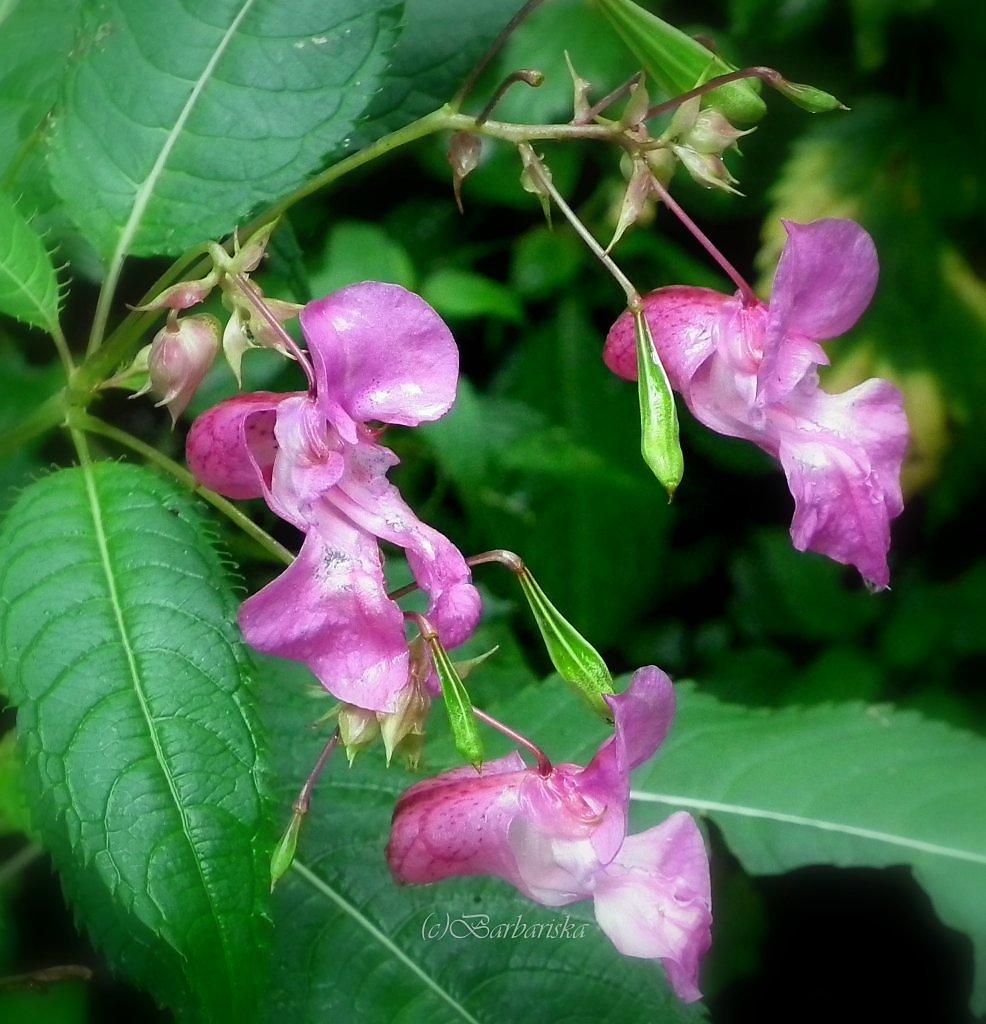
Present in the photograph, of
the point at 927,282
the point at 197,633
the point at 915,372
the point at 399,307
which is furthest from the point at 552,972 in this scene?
the point at 927,282

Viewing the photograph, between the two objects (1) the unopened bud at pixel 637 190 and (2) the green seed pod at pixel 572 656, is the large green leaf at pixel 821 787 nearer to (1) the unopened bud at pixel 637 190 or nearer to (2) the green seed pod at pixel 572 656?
(2) the green seed pod at pixel 572 656

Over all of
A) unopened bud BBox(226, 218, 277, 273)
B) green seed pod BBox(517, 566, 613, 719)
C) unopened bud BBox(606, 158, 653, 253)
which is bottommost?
green seed pod BBox(517, 566, 613, 719)

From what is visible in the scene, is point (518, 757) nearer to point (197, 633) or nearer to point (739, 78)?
point (197, 633)

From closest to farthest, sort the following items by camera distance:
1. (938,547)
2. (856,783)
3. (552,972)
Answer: (552,972) → (856,783) → (938,547)

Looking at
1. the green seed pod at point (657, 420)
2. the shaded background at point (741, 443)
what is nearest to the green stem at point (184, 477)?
the green seed pod at point (657, 420)

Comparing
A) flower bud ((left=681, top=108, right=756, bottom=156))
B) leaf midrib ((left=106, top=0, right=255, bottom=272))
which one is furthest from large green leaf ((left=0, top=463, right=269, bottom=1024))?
flower bud ((left=681, top=108, right=756, bottom=156))

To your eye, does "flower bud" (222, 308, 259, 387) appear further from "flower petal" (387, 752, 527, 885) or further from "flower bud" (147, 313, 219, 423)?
"flower petal" (387, 752, 527, 885)

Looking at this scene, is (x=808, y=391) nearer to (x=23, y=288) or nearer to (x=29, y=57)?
(x=23, y=288)
